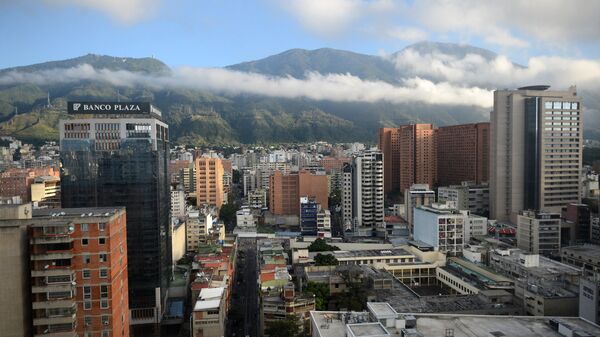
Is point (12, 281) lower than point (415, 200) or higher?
higher

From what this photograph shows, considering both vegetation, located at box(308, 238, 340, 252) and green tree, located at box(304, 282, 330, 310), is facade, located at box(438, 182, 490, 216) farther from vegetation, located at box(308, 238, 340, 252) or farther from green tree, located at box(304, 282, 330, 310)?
green tree, located at box(304, 282, 330, 310)

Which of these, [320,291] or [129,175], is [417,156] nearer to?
[320,291]

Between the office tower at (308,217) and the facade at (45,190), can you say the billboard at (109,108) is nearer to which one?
the office tower at (308,217)

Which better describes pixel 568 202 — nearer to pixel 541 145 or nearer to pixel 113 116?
pixel 541 145

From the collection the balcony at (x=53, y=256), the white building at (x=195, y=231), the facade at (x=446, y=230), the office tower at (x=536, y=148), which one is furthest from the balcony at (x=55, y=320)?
the office tower at (x=536, y=148)

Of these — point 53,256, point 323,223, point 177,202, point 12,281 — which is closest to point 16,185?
point 177,202

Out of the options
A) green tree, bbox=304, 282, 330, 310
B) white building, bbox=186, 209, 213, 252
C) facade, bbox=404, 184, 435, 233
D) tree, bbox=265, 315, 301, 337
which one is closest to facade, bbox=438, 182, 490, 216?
facade, bbox=404, 184, 435, 233

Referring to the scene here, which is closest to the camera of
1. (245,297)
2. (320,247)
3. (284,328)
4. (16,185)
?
(284,328)
